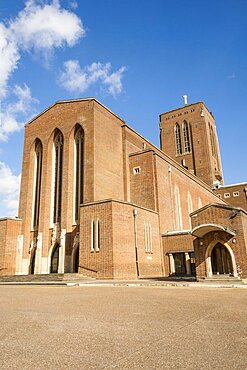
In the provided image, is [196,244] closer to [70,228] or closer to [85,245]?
[85,245]

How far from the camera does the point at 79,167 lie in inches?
1056

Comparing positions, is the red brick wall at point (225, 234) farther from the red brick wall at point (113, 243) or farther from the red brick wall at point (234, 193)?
the red brick wall at point (234, 193)

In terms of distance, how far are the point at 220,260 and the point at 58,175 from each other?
17.4 m

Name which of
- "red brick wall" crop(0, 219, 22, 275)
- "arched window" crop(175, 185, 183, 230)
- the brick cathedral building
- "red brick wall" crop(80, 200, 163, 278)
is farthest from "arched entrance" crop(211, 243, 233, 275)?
"red brick wall" crop(0, 219, 22, 275)

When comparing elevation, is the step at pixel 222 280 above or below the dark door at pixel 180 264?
below

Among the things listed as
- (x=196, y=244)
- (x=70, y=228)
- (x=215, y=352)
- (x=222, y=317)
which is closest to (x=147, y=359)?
(x=215, y=352)

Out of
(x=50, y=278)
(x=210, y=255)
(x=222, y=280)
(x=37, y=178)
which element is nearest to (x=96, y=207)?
(x=50, y=278)

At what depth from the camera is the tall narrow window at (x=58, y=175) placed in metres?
27.0

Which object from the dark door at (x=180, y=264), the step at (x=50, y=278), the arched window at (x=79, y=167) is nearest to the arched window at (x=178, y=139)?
the arched window at (x=79, y=167)

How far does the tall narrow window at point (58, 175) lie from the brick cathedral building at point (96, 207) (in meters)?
0.10

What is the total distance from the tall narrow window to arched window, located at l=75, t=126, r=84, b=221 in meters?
2.00

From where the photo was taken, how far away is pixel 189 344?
3.99 m

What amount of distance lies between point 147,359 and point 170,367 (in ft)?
1.15

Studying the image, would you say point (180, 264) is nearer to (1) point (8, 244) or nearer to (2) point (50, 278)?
(2) point (50, 278)
